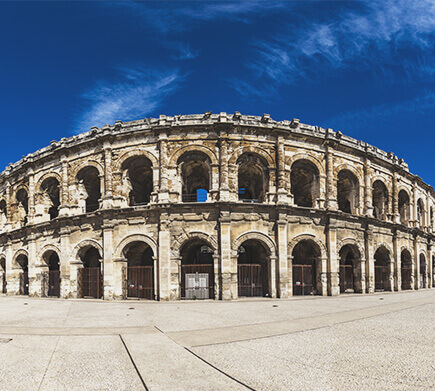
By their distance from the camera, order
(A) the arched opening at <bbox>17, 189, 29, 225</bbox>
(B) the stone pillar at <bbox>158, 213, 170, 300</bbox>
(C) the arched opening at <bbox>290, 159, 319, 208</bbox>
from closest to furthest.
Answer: (B) the stone pillar at <bbox>158, 213, 170, 300</bbox>
(C) the arched opening at <bbox>290, 159, 319, 208</bbox>
(A) the arched opening at <bbox>17, 189, 29, 225</bbox>

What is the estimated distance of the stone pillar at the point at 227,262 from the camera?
15.5m

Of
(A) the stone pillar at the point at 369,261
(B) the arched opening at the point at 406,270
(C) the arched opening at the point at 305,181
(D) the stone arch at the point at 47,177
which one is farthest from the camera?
(B) the arched opening at the point at 406,270

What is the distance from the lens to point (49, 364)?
5656 millimetres

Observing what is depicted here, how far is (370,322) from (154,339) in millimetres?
6185

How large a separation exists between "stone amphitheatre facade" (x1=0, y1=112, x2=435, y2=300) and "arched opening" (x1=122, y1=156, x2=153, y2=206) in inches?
3.5

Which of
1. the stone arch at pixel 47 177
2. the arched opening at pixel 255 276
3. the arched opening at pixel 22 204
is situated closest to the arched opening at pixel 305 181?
the arched opening at pixel 255 276

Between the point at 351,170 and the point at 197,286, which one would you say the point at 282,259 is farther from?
the point at 351,170

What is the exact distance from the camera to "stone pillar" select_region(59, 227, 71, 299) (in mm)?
17703

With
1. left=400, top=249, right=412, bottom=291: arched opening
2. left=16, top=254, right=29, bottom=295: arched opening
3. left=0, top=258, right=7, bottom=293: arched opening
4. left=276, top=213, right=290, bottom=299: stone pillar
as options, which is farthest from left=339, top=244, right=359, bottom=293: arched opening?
left=0, top=258, right=7, bottom=293: arched opening

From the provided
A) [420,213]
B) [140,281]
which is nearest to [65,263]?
[140,281]

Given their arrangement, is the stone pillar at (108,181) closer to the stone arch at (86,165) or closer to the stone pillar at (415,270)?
the stone arch at (86,165)

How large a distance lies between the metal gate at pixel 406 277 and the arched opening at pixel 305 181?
8540 mm

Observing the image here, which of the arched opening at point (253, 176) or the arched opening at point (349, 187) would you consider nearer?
the arched opening at point (253, 176)

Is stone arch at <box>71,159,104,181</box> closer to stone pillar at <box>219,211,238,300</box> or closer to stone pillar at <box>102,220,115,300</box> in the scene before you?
stone pillar at <box>102,220,115,300</box>
